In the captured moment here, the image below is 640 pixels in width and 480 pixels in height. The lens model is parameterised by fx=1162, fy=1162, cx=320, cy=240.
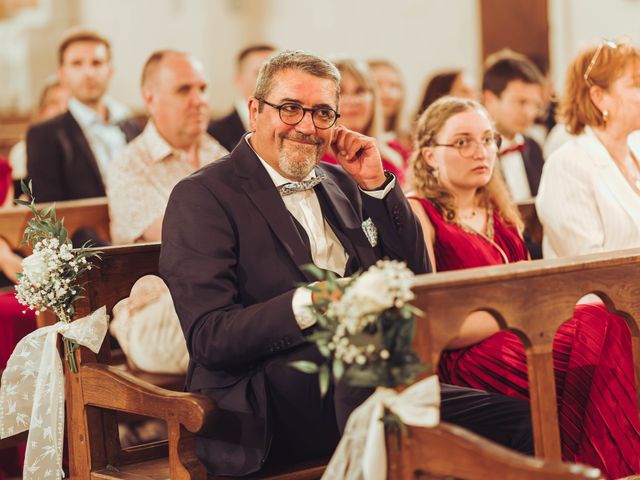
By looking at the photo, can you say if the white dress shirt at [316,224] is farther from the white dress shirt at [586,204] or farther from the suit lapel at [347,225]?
the white dress shirt at [586,204]

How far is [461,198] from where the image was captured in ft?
13.6

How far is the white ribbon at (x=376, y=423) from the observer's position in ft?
8.37

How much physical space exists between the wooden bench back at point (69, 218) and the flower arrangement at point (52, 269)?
1204mm

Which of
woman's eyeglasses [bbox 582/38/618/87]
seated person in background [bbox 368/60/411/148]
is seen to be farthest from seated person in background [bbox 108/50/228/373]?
seated person in background [bbox 368/60/411/148]

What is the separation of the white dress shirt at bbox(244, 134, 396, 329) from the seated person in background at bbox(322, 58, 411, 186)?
1738mm

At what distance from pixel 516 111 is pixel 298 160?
291 cm

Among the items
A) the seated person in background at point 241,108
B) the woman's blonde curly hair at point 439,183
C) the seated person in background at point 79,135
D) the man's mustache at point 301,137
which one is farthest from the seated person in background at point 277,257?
the seated person in background at point 79,135

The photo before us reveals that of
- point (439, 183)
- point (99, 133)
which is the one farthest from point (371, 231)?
point (99, 133)

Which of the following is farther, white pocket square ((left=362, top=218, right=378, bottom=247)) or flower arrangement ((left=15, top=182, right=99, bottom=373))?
white pocket square ((left=362, top=218, right=378, bottom=247))

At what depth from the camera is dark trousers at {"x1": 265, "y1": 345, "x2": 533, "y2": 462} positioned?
3107 mm

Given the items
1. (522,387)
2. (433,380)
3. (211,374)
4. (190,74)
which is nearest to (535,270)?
(433,380)

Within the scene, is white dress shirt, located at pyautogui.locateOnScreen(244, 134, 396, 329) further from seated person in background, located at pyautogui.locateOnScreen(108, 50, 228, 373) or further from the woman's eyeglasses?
the woman's eyeglasses

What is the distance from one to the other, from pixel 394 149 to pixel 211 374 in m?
3.01

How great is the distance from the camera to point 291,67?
332 cm
